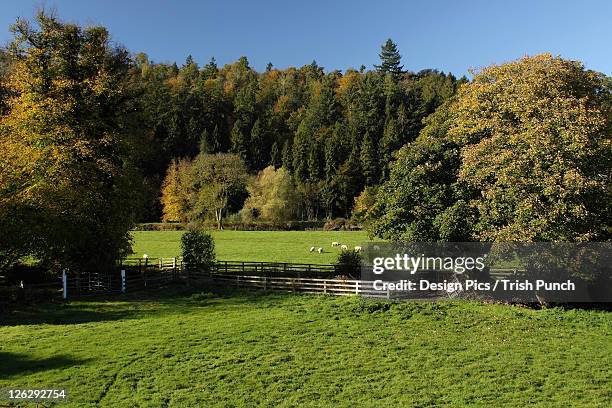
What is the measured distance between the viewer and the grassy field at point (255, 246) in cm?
4047

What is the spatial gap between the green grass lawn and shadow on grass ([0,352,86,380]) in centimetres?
3

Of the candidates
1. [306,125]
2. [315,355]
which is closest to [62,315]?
[315,355]

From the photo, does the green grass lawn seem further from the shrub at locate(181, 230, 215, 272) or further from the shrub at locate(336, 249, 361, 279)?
the shrub at locate(181, 230, 215, 272)

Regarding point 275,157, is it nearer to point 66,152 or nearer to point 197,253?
point 197,253

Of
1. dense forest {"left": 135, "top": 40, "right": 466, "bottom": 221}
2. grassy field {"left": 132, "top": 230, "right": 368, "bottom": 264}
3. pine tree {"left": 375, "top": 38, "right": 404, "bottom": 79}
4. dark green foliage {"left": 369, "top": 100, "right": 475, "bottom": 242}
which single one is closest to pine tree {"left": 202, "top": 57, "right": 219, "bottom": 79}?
dense forest {"left": 135, "top": 40, "right": 466, "bottom": 221}

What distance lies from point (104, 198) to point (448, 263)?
19.0m

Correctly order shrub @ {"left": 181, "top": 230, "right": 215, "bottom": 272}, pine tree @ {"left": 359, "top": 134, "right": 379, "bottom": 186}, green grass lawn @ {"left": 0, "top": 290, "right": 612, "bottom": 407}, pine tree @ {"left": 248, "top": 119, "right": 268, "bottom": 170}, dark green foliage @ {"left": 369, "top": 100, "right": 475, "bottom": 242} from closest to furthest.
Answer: green grass lawn @ {"left": 0, "top": 290, "right": 612, "bottom": 407} < dark green foliage @ {"left": 369, "top": 100, "right": 475, "bottom": 242} < shrub @ {"left": 181, "top": 230, "right": 215, "bottom": 272} < pine tree @ {"left": 359, "top": 134, "right": 379, "bottom": 186} < pine tree @ {"left": 248, "top": 119, "right": 268, "bottom": 170}

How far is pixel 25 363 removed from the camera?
1406 cm

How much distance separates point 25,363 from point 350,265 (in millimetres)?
18451

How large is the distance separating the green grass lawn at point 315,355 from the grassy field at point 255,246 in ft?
59.2

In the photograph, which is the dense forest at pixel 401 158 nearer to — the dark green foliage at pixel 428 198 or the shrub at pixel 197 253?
the dark green foliage at pixel 428 198

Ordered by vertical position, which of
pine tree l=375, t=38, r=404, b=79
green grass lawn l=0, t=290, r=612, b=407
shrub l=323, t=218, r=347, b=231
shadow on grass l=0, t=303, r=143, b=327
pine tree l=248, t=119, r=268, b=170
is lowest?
green grass lawn l=0, t=290, r=612, b=407

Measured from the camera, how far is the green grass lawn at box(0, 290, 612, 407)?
1194 cm

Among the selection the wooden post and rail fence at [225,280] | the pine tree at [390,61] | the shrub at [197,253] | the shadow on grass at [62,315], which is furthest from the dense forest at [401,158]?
the pine tree at [390,61]
